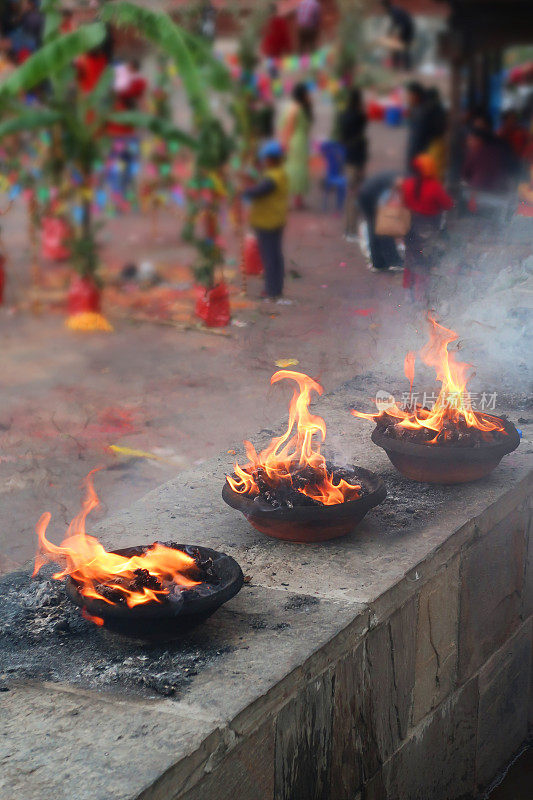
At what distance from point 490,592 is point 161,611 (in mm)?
2141

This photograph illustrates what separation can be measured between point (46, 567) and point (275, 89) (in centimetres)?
1887

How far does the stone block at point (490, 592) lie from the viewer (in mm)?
4641

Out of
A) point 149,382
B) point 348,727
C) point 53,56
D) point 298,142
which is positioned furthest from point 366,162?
point 348,727

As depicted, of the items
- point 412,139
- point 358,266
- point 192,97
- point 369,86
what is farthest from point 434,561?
point 369,86

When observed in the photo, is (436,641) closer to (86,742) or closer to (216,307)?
(86,742)

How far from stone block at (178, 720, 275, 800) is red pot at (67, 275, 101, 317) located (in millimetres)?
8174

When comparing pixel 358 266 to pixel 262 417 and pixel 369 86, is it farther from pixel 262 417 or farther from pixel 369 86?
pixel 369 86

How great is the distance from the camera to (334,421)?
6.01 meters

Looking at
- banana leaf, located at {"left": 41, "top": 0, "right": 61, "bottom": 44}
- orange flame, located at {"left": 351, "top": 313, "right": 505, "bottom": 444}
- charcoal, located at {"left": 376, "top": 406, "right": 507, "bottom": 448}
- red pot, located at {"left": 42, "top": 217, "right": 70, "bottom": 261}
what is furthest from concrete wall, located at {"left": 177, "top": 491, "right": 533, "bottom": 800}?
red pot, located at {"left": 42, "top": 217, "right": 70, "bottom": 261}

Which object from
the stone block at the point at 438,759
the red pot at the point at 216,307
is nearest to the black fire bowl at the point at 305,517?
the stone block at the point at 438,759

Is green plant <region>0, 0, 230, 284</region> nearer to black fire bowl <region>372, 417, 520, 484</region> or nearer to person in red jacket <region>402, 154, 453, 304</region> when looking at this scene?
person in red jacket <region>402, 154, 453, 304</region>

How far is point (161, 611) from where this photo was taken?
11.0 feet

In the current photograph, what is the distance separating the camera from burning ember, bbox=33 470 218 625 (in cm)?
347

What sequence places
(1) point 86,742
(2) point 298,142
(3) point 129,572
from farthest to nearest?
1. (2) point 298,142
2. (3) point 129,572
3. (1) point 86,742
